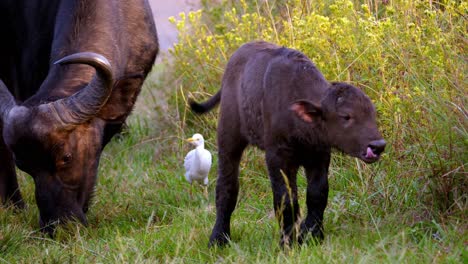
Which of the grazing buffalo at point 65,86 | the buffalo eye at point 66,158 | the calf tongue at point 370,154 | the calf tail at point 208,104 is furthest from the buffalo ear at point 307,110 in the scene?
the buffalo eye at point 66,158

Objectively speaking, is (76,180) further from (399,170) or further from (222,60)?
(222,60)

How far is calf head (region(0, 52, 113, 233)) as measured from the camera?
6.25 meters

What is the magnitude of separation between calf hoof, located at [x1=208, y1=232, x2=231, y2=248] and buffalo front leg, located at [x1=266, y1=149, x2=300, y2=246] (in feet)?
1.87

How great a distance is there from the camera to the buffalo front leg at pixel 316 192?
5.22m

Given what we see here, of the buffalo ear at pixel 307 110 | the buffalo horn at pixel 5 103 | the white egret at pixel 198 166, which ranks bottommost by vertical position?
the white egret at pixel 198 166

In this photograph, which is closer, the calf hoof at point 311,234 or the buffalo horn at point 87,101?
the calf hoof at point 311,234

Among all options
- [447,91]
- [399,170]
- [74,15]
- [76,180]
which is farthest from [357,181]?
[74,15]

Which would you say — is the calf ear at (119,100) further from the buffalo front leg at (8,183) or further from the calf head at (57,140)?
the buffalo front leg at (8,183)

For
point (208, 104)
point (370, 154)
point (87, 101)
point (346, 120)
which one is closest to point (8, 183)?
point (87, 101)

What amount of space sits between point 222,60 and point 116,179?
1757 mm

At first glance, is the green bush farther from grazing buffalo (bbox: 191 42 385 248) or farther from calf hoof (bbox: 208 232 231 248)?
calf hoof (bbox: 208 232 231 248)

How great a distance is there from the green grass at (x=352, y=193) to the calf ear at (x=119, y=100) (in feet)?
2.74

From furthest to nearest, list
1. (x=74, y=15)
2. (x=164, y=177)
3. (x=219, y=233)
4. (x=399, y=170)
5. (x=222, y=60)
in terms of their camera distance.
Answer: (x=222, y=60)
(x=164, y=177)
(x=74, y=15)
(x=399, y=170)
(x=219, y=233)

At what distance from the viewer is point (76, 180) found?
658cm
